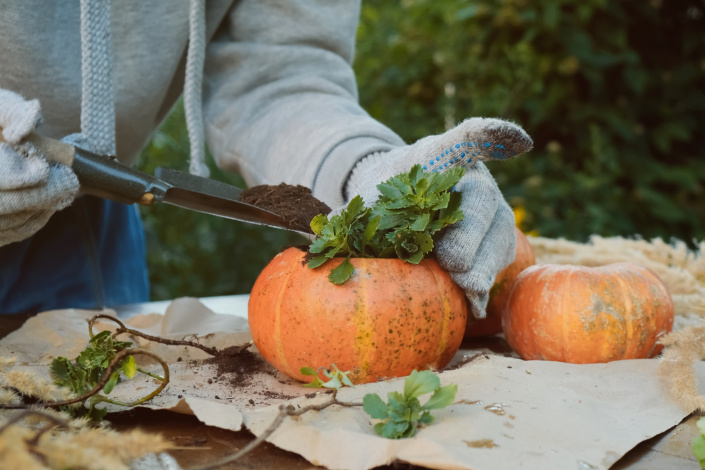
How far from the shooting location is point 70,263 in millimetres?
2279

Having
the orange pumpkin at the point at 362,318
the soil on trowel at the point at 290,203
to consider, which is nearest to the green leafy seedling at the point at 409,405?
the orange pumpkin at the point at 362,318

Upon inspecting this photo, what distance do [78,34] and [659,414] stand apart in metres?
1.79

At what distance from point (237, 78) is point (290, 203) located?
0.84m

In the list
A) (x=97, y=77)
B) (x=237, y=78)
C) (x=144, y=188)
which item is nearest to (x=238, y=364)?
(x=144, y=188)

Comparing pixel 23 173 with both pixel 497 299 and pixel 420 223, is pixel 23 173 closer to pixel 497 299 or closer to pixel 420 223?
pixel 420 223

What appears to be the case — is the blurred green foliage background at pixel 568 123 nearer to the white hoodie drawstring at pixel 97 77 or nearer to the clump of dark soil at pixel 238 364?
the white hoodie drawstring at pixel 97 77

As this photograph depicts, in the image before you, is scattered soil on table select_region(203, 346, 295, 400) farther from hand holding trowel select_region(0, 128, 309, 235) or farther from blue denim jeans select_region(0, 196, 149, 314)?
blue denim jeans select_region(0, 196, 149, 314)

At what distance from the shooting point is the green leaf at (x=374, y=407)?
3.25 ft

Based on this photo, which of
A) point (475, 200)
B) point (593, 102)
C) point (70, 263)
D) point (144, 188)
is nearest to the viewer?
point (475, 200)

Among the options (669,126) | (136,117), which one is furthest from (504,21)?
(136,117)

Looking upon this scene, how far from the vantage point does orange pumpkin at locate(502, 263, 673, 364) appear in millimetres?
1451

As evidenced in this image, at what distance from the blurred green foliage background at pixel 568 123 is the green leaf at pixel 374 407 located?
8.76 feet

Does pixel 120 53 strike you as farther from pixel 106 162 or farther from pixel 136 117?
pixel 106 162

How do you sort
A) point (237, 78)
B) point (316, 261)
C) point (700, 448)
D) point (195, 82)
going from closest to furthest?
point (700, 448) → point (316, 261) → point (195, 82) → point (237, 78)
